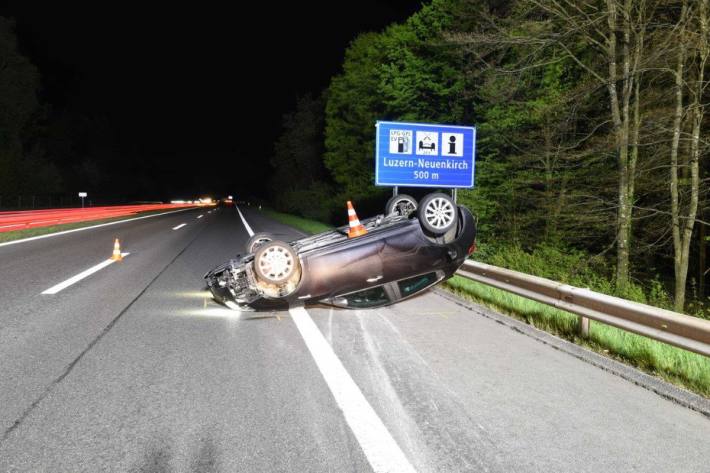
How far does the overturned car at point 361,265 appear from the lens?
6.82 meters

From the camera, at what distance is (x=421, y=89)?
24.4m

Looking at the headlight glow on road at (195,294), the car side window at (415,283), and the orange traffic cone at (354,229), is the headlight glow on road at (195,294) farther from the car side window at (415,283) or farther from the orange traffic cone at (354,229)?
the car side window at (415,283)

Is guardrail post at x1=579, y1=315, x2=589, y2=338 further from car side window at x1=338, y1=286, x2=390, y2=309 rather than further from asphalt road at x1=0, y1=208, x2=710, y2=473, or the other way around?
car side window at x1=338, y1=286, x2=390, y2=309

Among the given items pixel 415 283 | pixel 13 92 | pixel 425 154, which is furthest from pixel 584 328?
pixel 13 92

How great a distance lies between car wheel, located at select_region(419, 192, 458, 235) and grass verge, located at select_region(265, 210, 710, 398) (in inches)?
67.7

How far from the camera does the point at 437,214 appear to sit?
725 centimetres

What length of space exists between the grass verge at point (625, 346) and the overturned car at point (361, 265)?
130 cm

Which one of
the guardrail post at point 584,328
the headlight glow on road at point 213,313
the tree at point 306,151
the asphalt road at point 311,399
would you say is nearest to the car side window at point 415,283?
the asphalt road at point 311,399

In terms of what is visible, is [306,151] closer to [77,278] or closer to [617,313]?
[77,278]

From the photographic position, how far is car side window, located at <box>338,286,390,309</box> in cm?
709

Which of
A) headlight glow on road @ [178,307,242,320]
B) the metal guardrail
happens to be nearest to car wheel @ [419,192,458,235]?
the metal guardrail

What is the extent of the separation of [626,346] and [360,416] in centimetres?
354

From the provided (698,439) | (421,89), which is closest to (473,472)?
(698,439)

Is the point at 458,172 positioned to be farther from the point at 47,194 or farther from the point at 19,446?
the point at 47,194
